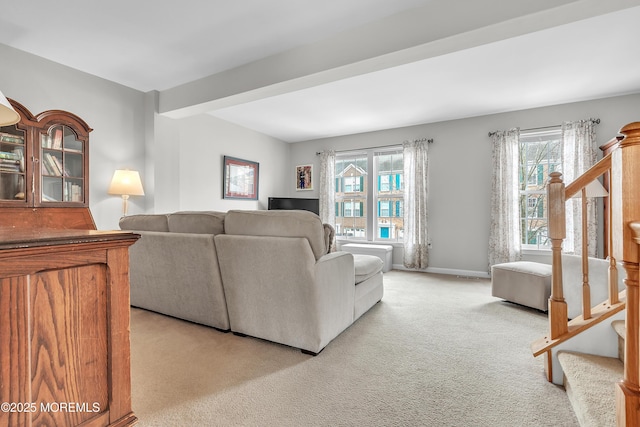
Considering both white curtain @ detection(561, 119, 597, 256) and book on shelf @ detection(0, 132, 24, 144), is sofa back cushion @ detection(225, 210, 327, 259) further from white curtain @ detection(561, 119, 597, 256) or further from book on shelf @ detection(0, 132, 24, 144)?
white curtain @ detection(561, 119, 597, 256)

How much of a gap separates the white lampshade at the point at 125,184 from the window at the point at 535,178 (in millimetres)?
5224

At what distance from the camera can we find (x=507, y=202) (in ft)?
14.2

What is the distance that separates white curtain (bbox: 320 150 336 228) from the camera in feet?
19.2

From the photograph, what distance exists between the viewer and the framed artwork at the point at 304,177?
6172 millimetres

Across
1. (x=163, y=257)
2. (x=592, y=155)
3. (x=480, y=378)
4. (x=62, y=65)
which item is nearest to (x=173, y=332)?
(x=163, y=257)

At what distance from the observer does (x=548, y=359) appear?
5.55 feet

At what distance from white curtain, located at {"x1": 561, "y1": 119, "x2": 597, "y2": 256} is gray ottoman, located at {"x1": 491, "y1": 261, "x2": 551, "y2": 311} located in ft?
4.70

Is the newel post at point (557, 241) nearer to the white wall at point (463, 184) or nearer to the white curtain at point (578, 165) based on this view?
the white curtain at point (578, 165)

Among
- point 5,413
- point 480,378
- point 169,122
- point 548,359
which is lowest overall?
point 480,378

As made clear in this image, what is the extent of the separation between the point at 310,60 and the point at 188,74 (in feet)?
4.99

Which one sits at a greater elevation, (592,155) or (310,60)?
(310,60)

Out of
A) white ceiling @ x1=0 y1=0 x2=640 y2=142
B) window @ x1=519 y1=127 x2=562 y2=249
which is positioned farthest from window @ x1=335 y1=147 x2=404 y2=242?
window @ x1=519 y1=127 x2=562 y2=249

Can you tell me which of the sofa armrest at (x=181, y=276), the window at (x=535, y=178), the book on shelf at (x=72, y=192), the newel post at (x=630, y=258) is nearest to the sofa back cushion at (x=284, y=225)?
the sofa armrest at (x=181, y=276)

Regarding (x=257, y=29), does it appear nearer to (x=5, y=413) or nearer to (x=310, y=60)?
(x=310, y=60)
